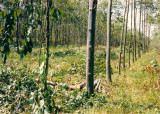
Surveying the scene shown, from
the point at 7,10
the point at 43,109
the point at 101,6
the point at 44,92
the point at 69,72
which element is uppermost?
the point at 101,6

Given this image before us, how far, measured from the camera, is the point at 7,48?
1540 millimetres

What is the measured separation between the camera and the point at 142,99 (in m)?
5.17

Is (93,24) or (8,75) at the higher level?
(93,24)

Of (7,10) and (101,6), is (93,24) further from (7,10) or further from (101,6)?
(101,6)

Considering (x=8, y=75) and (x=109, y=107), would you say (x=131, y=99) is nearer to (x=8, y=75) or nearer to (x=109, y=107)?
(x=109, y=107)

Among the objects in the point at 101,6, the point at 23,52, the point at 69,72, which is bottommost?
the point at 69,72

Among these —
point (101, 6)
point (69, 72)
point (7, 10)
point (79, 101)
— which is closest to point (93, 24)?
point (79, 101)

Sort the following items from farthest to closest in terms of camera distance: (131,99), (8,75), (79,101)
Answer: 1. (8,75)
2. (131,99)
3. (79,101)

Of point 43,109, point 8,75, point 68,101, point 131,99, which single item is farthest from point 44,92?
point 8,75

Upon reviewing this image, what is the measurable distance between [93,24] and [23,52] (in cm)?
357

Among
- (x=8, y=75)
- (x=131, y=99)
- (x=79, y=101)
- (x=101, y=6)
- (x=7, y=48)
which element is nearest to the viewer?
(x=7, y=48)

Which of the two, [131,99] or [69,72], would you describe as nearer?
[131,99]

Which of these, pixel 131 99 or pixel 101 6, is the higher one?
pixel 101 6

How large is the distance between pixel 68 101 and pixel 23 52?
142 inches
